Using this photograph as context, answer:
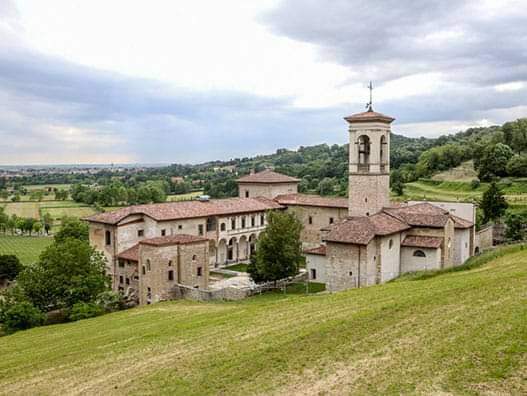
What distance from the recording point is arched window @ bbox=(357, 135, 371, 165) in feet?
124

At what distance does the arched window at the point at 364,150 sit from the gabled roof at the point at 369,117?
4.55 ft

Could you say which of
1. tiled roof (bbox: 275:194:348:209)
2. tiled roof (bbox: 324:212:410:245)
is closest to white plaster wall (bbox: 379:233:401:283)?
tiled roof (bbox: 324:212:410:245)

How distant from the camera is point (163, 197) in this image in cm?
12369

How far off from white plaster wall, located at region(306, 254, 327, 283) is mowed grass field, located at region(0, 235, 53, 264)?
44.9 metres

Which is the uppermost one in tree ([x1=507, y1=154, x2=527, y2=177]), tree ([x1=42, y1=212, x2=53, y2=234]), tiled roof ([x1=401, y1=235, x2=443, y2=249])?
tree ([x1=507, y1=154, x2=527, y2=177])

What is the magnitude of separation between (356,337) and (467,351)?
305 centimetres

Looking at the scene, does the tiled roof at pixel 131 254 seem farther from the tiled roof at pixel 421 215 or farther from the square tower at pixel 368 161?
the tiled roof at pixel 421 215

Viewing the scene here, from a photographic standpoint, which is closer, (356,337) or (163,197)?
(356,337)

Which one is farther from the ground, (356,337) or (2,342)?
(356,337)

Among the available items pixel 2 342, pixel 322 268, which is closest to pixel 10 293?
pixel 2 342

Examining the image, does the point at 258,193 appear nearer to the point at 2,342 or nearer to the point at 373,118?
the point at 373,118

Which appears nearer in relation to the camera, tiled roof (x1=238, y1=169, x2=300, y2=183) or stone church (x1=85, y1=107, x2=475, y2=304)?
stone church (x1=85, y1=107, x2=475, y2=304)

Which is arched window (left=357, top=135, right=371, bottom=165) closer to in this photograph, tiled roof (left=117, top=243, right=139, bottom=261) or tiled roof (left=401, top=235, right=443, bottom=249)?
tiled roof (left=401, top=235, right=443, bottom=249)

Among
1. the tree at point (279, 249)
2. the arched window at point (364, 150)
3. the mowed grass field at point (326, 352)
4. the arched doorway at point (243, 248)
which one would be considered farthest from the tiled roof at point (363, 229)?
the arched doorway at point (243, 248)
